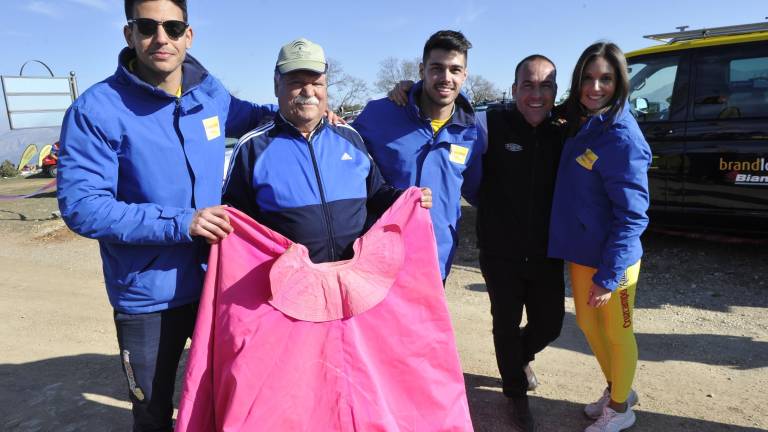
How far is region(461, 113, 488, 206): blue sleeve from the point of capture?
299 centimetres

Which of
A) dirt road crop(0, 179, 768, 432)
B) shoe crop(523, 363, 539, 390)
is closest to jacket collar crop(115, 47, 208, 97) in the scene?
dirt road crop(0, 179, 768, 432)

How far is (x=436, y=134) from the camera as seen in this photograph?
2.84 metres

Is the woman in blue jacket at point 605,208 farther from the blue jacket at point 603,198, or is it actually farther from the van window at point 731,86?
the van window at point 731,86

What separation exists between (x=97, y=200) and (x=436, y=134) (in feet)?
5.47

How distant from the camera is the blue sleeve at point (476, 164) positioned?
2988mm

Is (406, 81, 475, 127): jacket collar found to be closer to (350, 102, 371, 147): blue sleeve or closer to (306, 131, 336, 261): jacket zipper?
(350, 102, 371, 147): blue sleeve

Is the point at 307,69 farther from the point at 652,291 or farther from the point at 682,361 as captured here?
the point at 652,291

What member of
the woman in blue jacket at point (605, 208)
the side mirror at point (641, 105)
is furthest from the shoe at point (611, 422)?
the side mirror at point (641, 105)

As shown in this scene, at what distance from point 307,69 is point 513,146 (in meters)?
1.32

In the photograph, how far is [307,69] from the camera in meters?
2.29

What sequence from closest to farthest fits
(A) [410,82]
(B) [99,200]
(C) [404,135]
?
(B) [99,200] → (C) [404,135] → (A) [410,82]

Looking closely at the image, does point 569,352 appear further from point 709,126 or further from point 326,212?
point 709,126

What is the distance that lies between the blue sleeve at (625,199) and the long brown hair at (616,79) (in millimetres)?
203

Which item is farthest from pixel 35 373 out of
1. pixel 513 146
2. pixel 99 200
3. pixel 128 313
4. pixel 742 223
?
pixel 742 223
